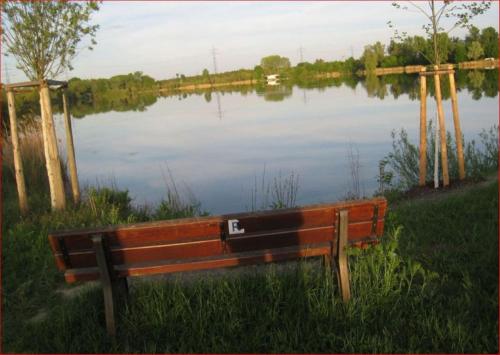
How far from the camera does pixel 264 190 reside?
37.7 ft

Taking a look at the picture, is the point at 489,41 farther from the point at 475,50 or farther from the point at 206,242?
the point at 206,242

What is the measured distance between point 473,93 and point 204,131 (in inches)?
620

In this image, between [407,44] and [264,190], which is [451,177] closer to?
[407,44]

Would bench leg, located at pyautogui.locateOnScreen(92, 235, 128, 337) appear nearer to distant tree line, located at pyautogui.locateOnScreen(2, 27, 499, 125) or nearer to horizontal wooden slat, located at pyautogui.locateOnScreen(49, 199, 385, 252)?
horizontal wooden slat, located at pyautogui.locateOnScreen(49, 199, 385, 252)

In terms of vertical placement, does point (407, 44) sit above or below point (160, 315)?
above

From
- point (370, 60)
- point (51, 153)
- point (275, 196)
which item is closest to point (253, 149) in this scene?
point (275, 196)

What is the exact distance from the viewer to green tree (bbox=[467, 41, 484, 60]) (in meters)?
66.3

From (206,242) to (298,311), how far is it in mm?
790

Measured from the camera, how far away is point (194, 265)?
3.71 m

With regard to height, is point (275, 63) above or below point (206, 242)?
above

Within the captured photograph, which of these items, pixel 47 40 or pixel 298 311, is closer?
pixel 298 311

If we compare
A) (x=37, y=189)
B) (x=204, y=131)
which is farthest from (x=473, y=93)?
(x=37, y=189)

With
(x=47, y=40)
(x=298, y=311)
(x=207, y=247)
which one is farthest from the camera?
(x=47, y=40)

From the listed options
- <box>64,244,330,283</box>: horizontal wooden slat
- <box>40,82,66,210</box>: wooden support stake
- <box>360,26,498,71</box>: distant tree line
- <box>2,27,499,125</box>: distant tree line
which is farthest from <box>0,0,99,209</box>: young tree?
<box>2,27,499,125</box>: distant tree line
